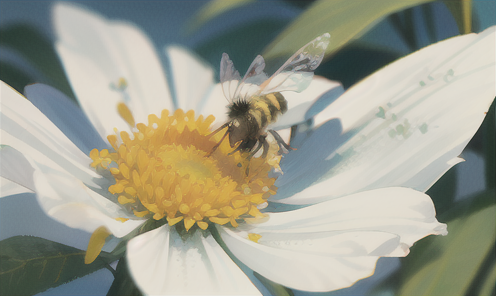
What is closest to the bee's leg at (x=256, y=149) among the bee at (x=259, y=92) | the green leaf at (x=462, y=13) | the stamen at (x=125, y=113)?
the bee at (x=259, y=92)

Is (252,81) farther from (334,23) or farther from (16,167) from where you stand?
(16,167)

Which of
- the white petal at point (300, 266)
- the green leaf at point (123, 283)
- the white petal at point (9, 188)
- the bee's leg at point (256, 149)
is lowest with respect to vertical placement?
the white petal at point (300, 266)

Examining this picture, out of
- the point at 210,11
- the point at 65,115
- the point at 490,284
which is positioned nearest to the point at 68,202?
the point at 65,115

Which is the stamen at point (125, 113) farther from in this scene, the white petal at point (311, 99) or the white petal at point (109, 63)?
the white petal at point (311, 99)

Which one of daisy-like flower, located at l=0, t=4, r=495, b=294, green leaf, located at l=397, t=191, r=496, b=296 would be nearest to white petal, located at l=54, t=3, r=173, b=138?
daisy-like flower, located at l=0, t=4, r=495, b=294

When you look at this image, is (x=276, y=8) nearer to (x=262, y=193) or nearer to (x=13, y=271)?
(x=262, y=193)

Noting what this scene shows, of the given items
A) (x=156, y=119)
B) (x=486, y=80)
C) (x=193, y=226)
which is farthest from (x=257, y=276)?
(x=486, y=80)

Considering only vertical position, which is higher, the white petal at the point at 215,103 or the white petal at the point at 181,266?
the white petal at the point at 215,103
